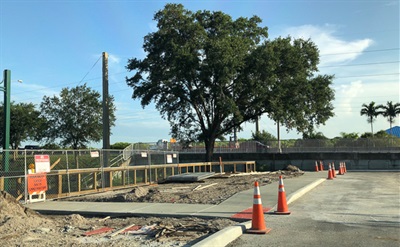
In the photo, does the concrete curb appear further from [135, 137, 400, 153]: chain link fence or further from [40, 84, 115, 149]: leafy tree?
[40, 84, 115, 149]: leafy tree

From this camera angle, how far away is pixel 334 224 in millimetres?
8234

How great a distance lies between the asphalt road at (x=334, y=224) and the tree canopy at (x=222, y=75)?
19.7 metres

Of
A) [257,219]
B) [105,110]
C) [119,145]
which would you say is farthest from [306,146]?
[119,145]

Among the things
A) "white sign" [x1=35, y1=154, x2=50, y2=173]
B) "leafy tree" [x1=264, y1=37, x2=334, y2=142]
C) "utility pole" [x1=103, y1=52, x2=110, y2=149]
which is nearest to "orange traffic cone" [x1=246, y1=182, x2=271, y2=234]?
"white sign" [x1=35, y1=154, x2=50, y2=173]

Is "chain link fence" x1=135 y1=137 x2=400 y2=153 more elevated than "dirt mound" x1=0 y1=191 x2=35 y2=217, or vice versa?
"chain link fence" x1=135 y1=137 x2=400 y2=153

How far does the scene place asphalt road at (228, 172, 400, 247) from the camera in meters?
Result: 6.67

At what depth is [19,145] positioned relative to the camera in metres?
47.2

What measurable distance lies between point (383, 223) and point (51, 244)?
6876mm

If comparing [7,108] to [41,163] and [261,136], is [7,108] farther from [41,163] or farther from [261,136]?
[261,136]

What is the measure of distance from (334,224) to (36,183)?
9.81 metres

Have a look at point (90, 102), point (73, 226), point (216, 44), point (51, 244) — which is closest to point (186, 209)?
point (73, 226)

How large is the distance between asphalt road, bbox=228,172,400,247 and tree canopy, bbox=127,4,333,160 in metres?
19.7

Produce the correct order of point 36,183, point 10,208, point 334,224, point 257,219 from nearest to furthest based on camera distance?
point 257,219
point 334,224
point 10,208
point 36,183

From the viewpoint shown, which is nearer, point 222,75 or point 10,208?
point 10,208
